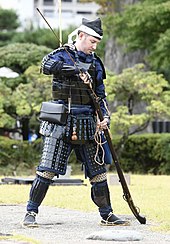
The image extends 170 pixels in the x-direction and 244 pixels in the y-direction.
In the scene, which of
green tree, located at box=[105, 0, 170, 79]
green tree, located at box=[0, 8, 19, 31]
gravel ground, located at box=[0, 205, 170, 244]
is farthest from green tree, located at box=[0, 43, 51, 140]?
green tree, located at box=[0, 8, 19, 31]

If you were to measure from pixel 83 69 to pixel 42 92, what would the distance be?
14249 millimetres

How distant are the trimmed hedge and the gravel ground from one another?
12183 millimetres

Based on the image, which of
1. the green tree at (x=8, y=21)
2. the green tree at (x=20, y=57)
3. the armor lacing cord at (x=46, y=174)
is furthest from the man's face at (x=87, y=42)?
the green tree at (x=8, y=21)

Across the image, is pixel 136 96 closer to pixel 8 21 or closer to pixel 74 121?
pixel 74 121

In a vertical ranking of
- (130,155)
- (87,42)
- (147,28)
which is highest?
(147,28)

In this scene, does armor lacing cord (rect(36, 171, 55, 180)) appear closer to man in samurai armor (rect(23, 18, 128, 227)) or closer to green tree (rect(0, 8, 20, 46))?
man in samurai armor (rect(23, 18, 128, 227))

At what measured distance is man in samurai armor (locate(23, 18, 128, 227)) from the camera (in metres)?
8.09

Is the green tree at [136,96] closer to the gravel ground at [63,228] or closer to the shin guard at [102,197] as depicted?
the gravel ground at [63,228]

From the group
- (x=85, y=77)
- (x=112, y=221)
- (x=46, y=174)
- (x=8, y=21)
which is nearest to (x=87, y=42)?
(x=85, y=77)

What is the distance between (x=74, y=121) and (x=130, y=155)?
15.1 meters

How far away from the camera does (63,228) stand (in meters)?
7.99

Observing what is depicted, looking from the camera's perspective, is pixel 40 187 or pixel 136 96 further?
pixel 136 96

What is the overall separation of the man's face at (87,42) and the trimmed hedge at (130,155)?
13.7 metres

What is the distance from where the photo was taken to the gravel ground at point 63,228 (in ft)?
23.1
